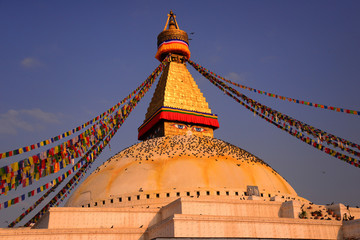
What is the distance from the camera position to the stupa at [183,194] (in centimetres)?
1052

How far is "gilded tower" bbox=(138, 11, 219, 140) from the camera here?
1781cm

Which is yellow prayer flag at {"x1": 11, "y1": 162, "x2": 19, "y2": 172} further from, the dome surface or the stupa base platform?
the dome surface

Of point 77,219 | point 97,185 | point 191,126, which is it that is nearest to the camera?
point 77,219

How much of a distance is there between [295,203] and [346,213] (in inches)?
74.1

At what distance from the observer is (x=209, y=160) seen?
14.6 metres

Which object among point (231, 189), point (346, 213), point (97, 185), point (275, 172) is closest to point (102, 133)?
point (97, 185)

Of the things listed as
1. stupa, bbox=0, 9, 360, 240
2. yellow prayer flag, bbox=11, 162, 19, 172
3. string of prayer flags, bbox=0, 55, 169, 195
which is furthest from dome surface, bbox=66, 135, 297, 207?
yellow prayer flag, bbox=11, 162, 19, 172

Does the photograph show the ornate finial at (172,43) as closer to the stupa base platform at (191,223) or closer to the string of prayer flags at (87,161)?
the string of prayer flags at (87,161)

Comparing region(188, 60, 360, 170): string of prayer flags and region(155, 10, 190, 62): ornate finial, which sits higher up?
region(155, 10, 190, 62): ornate finial

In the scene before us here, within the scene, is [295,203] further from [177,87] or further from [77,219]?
[177,87]

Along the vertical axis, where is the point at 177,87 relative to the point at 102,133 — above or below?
above

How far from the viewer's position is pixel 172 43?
69.1 ft

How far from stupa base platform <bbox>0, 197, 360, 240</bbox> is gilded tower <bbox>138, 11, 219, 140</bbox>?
6.26 m

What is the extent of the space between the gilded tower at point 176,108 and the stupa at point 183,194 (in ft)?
0.16
